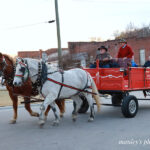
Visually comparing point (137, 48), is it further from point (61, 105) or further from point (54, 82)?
point (54, 82)

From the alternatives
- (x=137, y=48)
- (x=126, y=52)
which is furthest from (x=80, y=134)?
(x=137, y=48)

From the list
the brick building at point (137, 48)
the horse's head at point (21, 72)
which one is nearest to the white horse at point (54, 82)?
the horse's head at point (21, 72)

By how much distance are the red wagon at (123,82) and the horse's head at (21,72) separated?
2428 mm

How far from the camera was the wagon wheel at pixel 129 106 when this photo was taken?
23.2 ft

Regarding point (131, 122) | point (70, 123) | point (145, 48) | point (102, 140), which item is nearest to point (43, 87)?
point (70, 123)

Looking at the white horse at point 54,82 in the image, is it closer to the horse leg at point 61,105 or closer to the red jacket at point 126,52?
the horse leg at point 61,105

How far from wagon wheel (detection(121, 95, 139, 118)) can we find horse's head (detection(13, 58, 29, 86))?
9.39 ft

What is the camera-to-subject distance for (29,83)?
664cm

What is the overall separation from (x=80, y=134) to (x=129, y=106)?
2225mm

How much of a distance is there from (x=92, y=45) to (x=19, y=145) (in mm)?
32047

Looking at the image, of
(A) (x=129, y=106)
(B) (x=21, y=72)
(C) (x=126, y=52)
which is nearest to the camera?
(B) (x=21, y=72)

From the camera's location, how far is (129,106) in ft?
23.8

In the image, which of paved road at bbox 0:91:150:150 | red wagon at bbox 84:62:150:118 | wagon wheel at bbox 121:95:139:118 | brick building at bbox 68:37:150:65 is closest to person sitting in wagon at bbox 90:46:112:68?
red wagon at bbox 84:62:150:118

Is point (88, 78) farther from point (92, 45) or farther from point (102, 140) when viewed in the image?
point (92, 45)
